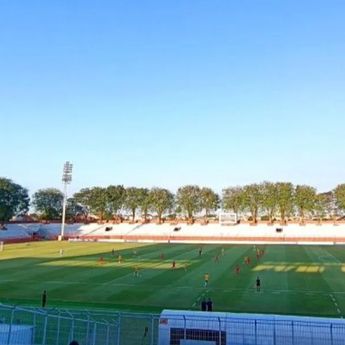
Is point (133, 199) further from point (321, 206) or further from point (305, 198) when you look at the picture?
point (321, 206)

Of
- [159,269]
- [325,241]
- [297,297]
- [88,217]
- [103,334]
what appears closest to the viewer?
[103,334]

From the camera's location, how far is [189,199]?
15238 cm

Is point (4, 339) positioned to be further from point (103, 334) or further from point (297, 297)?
point (297, 297)

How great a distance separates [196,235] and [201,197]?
123 feet

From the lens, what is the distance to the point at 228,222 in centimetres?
13025

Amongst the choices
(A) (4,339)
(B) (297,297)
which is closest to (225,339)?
(A) (4,339)

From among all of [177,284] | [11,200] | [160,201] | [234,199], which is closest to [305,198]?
[234,199]

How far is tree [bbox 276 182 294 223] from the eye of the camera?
5536 inches

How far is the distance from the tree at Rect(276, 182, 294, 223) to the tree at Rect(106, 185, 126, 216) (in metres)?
51.1

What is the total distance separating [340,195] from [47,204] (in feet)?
295

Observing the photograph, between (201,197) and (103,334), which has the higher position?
(201,197)

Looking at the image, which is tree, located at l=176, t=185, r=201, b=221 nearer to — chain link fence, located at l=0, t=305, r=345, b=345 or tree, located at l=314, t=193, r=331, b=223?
tree, located at l=314, t=193, r=331, b=223

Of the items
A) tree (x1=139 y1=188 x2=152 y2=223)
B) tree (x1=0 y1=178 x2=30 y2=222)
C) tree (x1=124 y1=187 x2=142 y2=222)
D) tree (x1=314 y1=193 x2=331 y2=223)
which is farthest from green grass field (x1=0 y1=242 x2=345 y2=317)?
tree (x1=124 y1=187 x2=142 y2=222)

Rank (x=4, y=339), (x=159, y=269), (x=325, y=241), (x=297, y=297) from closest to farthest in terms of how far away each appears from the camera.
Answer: (x=4, y=339) → (x=297, y=297) → (x=159, y=269) → (x=325, y=241)
